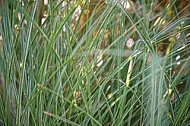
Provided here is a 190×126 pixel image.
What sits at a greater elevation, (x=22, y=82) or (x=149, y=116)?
(x=22, y=82)

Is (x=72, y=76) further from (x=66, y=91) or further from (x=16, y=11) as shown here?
(x=16, y=11)

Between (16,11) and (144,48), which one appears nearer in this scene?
(144,48)

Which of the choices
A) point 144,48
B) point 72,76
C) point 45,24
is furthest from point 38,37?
point 144,48

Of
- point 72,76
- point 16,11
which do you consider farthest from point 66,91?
point 16,11

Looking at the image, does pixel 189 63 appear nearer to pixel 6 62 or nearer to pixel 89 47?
pixel 89 47

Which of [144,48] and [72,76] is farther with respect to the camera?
[72,76]

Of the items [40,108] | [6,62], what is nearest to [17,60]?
[6,62]

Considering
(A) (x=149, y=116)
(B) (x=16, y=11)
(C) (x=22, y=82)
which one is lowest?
(A) (x=149, y=116)

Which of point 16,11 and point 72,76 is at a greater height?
point 16,11
